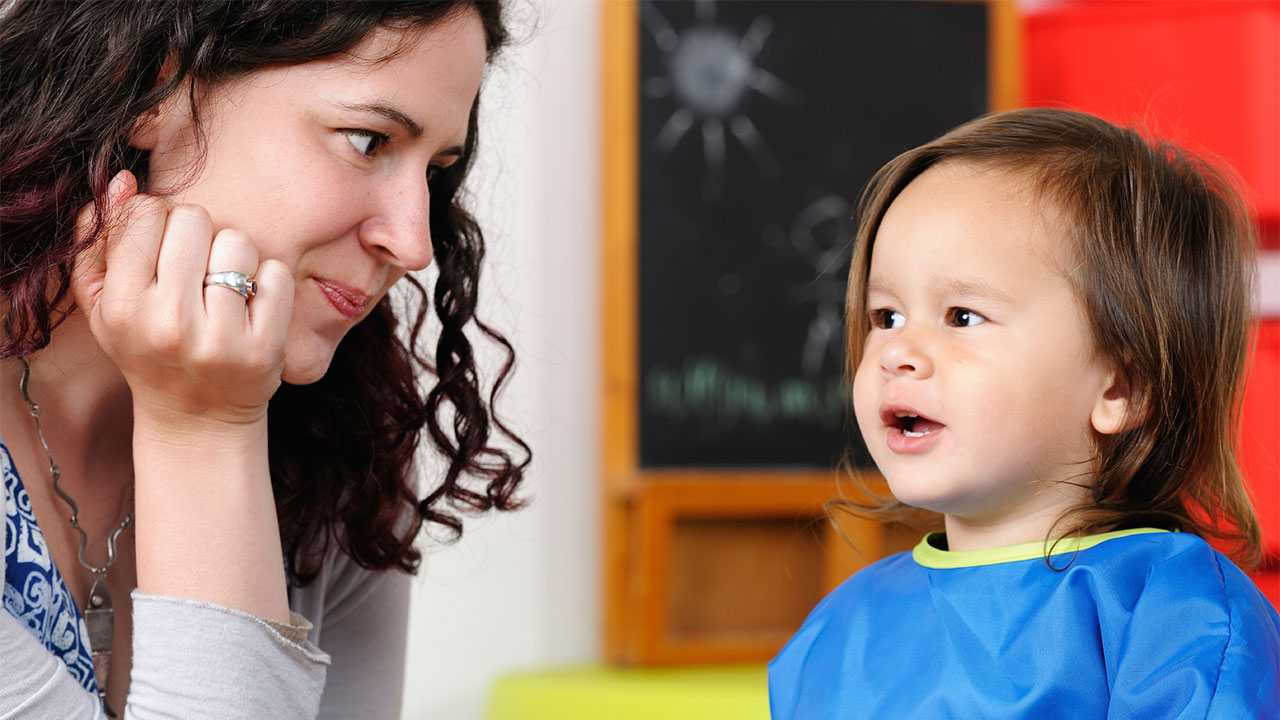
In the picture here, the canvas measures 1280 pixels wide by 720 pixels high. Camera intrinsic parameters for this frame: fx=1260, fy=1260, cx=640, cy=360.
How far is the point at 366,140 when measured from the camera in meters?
0.93

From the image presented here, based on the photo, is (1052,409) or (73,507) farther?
(73,507)

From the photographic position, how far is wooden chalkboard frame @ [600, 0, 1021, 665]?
2.47 m

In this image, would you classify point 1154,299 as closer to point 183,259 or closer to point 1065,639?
point 1065,639

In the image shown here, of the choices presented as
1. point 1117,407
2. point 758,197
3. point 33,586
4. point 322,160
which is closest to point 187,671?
point 33,586

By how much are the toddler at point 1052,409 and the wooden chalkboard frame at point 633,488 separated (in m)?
1.51

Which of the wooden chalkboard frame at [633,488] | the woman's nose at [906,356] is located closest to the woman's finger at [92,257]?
the woman's nose at [906,356]

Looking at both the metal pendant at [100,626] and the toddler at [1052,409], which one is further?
the metal pendant at [100,626]

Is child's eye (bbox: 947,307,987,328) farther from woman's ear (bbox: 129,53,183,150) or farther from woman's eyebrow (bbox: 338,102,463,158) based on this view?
woman's ear (bbox: 129,53,183,150)

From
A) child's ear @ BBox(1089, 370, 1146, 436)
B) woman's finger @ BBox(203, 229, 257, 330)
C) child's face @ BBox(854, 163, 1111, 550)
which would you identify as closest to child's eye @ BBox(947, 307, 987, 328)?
child's face @ BBox(854, 163, 1111, 550)

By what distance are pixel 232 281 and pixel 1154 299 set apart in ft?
2.12

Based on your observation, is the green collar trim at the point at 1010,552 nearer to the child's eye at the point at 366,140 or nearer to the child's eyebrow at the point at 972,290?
the child's eyebrow at the point at 972,290

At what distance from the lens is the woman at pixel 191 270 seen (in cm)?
85

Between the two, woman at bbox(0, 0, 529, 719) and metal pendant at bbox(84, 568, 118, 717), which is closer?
woman at bbox(0, 0, 529, 719)

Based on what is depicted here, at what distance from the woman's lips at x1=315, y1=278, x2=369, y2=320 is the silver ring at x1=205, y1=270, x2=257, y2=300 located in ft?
0.26
